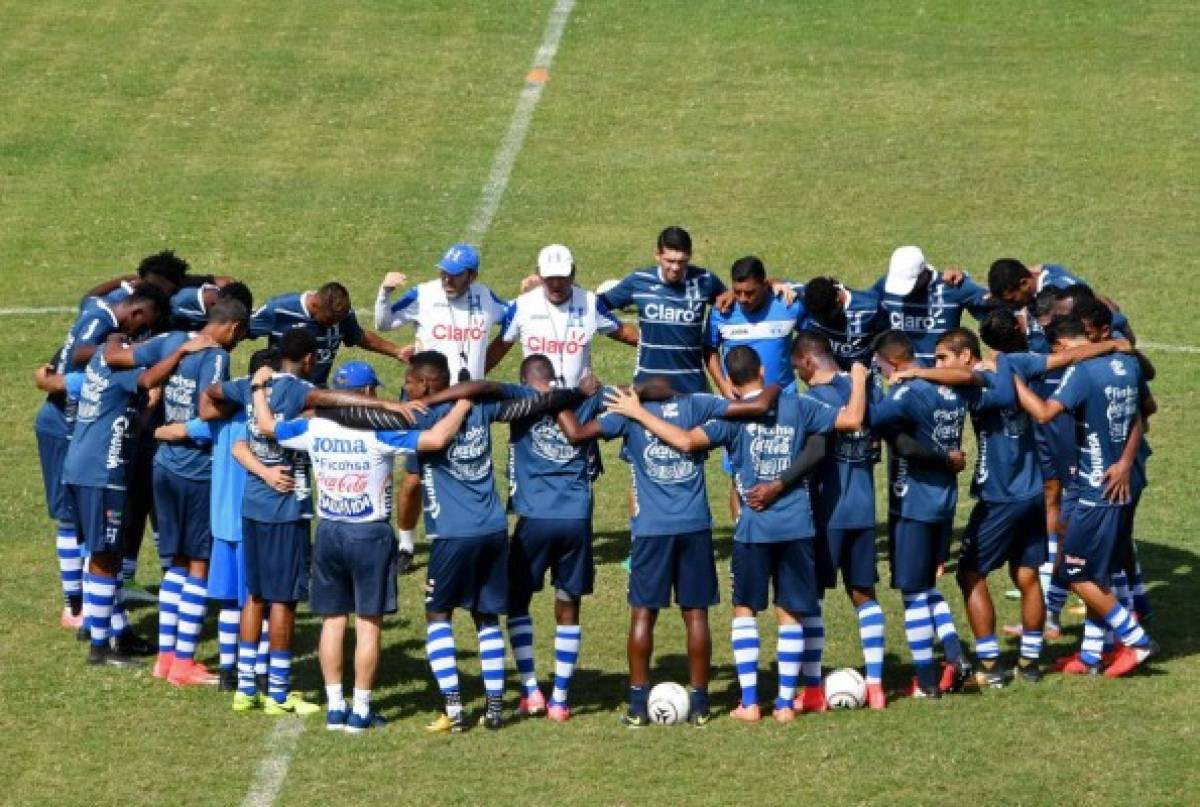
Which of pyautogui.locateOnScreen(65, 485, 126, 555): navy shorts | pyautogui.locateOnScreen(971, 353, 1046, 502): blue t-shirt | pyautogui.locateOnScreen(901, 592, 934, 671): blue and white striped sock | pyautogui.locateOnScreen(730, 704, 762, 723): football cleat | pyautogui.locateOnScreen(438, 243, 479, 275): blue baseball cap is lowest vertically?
pyautogui.locateOnScreen(730, 704, 762, 723): football cleat

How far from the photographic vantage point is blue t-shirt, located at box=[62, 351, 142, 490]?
17.0 meters

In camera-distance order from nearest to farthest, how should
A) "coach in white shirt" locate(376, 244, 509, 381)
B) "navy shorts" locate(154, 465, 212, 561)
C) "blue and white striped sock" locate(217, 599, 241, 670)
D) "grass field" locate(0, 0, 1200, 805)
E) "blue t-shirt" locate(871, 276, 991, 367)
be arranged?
"grass field" locate(0, 0, 1200, 805) < "blue and white striped sock" locate(217, 599, 241, 670) < "navy shorts" locate(154, 465, 212, 561) < "blue t-shirt" locate(871, 276, 991, 367) < "coach in white shirt" locate(376, 244, 509, 381)

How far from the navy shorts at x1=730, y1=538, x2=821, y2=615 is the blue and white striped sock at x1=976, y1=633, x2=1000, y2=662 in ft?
4.52

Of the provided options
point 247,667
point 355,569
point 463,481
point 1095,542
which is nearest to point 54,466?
point 247,667

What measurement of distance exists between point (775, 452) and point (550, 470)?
1.55 m

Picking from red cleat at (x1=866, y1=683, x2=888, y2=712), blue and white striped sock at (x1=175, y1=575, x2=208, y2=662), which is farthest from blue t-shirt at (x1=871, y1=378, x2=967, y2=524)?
blue and white striped sock at (x1=175, y1=575, x2=208, y2=662)

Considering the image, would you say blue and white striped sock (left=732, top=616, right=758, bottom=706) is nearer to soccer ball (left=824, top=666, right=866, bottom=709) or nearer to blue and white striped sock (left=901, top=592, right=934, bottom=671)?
soccer ball (left=824, top=666, right=866, bottom=709)

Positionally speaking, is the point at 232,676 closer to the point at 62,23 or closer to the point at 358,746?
the point at 358,746

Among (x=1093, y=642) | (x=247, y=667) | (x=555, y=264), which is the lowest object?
(x=1093, y=642)

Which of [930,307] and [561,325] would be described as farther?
[561,325]

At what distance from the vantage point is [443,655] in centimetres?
1552

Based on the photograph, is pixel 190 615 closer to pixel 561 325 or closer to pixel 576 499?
pixel 576 499

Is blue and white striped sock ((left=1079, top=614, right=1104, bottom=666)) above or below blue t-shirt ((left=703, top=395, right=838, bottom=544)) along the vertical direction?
below

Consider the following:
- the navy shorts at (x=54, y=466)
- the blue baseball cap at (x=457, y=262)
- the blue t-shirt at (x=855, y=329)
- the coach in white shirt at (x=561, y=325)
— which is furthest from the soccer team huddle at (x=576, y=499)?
the coach in white shirt at (x=561, y=325)
